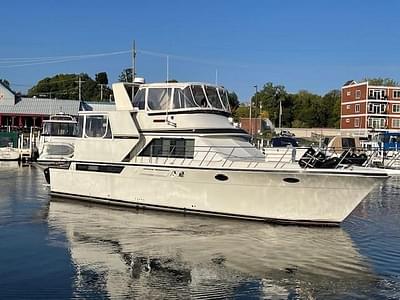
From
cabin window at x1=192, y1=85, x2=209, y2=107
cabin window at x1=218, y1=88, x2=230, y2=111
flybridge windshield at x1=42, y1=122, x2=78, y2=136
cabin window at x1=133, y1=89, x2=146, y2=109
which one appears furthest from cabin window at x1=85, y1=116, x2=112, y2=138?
flybridge windshield at x1=42, y1=122, x2=78, y2=136

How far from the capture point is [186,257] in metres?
13.2

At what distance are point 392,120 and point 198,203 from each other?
93.0 m

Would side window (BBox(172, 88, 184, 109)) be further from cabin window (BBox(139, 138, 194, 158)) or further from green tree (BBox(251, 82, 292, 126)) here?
green tree (BBox(251, 82, 292, 126))

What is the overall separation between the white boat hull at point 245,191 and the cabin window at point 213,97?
3.13m

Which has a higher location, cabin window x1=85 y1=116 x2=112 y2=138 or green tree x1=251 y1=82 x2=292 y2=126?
green tree x1=251 y1=82 x2=292 y2=126

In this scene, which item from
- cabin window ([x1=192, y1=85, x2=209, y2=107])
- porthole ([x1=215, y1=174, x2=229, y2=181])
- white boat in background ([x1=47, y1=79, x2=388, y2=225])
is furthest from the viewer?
cabin window ([x1=192, y1=85, x2=209, y2=107])

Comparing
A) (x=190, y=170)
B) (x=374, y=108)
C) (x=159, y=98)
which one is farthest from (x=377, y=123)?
(x=190, y=170)

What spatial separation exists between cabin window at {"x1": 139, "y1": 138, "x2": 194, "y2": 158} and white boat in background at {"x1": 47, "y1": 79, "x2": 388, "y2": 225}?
3 centimetres

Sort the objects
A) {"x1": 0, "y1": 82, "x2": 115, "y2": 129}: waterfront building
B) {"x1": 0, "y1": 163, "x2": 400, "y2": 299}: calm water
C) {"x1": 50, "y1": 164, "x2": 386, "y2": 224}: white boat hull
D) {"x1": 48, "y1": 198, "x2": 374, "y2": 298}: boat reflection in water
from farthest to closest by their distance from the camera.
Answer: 1. {"x1": 0, "y1": 82, "x2": 115, "y2": 129}: waterfront building
2. {"x1": 50, "y1": 164, "x2": 386, "y2": 224}: white boat hull
3. {"x1": 48, "y1": 198, "x2": 374, "y2": 298}: boat reflection in water
4. {"x1": 0, "y1": 163, "x2": 400, "y2": 299}: calm water

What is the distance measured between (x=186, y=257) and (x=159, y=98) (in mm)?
8411

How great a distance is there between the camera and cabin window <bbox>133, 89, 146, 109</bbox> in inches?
811

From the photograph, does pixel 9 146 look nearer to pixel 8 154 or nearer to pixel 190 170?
pixel 8 154

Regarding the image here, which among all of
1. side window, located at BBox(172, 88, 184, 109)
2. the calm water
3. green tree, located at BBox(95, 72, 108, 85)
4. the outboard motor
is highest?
green tree, located at BBox(95, 72, 108, 85)

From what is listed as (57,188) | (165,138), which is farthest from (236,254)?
(57,188)
